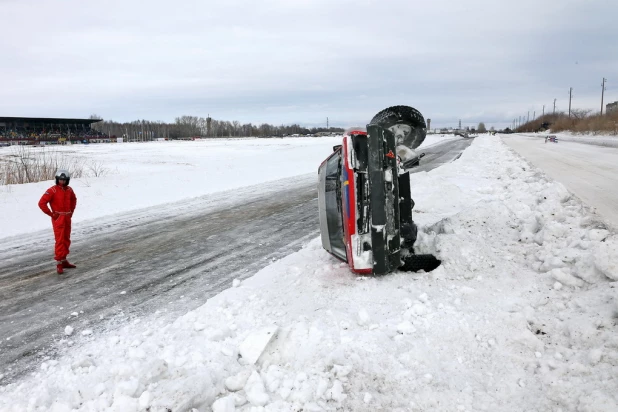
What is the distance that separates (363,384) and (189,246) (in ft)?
14.5

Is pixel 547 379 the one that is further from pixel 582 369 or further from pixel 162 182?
pixel 162 182

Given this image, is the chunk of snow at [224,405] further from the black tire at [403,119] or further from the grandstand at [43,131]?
the grandstand at [43,131]

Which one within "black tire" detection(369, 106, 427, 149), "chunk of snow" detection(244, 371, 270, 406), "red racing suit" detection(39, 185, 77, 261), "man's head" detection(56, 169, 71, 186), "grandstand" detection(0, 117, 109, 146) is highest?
"grandstand" detection(0, 117, 109, 146)

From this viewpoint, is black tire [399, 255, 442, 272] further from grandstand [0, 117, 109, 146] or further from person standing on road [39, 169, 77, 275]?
grandstand [0, 117, 109, 146]

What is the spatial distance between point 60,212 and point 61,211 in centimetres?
2

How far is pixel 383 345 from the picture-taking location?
3203 millimetres

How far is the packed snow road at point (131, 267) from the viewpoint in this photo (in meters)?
3.92

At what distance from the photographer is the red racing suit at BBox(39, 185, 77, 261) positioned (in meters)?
5.41

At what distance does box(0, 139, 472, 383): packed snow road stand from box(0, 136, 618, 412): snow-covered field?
12.2 inches

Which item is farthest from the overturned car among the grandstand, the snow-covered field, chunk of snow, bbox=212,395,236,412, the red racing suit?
the grandstand

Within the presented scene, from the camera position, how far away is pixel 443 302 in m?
3.83

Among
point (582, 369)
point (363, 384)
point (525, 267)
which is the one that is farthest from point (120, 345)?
point (525, 267)

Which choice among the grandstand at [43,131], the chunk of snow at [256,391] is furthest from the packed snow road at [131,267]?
the grandstand at [43,131]

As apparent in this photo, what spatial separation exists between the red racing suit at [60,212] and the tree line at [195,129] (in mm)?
130426
